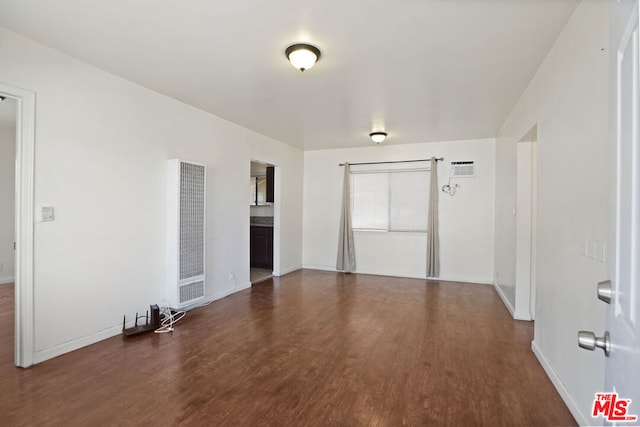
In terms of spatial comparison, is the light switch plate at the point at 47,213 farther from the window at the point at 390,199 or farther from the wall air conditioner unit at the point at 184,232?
the window at the point at 390,199

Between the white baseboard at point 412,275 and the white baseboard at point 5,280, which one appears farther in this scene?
the white baseboard at point 412,275

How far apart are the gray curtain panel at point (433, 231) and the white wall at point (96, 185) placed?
3831mm

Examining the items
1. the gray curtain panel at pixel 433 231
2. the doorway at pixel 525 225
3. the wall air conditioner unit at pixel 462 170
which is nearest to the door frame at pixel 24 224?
the doorway at pixel 525 225

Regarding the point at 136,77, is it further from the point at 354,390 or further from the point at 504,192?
the point at 504,192

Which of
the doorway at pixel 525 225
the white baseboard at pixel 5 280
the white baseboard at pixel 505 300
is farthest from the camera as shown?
the white baseboard at pixel 5 280

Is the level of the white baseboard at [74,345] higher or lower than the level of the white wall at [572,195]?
lower

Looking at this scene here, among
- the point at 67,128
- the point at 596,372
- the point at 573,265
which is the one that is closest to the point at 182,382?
the point at 67,128

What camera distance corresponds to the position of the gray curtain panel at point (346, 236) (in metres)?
6.46

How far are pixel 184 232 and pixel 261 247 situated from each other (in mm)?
3107

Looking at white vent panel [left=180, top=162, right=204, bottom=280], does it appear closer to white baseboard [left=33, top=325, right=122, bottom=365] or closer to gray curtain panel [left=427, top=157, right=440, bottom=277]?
white baseboard [left=33, top=325, right=122, bottom=365]

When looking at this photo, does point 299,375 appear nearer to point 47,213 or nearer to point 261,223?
point 47,213

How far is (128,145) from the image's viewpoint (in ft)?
10.9

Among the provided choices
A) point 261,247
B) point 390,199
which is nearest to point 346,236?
point 390,199

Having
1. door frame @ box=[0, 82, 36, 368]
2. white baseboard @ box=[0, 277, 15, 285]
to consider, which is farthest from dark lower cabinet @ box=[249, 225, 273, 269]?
door frame @ box=[0, 82, 36, 368]
